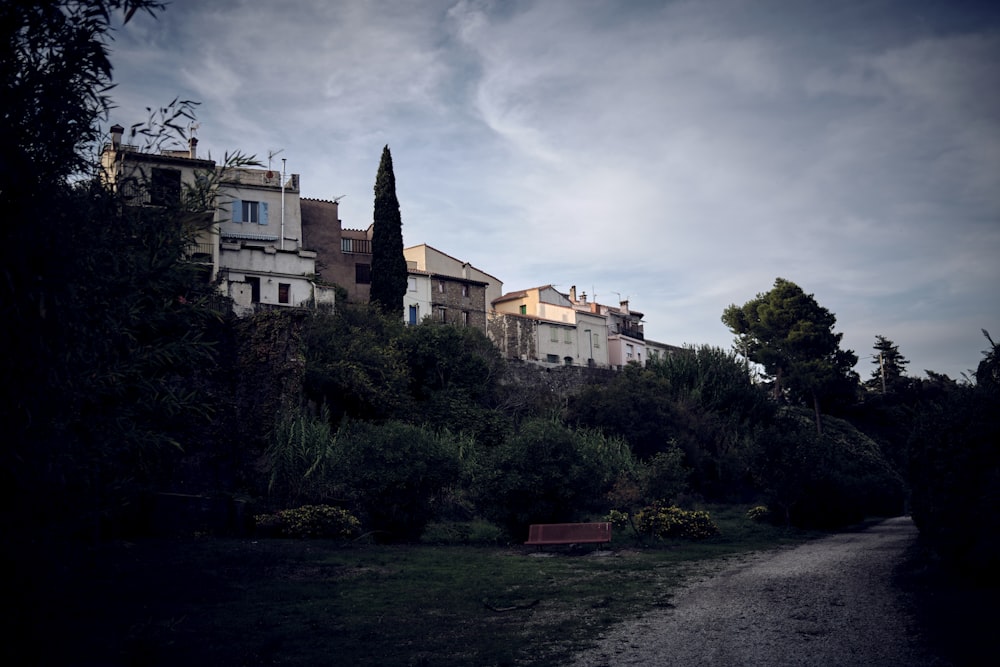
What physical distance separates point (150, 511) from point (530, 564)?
10108 mm

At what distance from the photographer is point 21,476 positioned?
6055mm

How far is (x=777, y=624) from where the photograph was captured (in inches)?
388

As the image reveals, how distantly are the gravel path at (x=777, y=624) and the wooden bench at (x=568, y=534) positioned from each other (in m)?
4.42

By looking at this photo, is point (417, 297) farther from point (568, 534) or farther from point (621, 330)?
point (568, 534)

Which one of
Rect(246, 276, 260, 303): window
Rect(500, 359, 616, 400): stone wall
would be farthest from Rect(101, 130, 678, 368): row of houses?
Rect(500, 359, 616, 400): stone wall

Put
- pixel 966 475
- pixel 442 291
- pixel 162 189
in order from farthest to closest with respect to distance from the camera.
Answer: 1. pixel 442 291
2. pixel 966 475
3. pixel 162 189

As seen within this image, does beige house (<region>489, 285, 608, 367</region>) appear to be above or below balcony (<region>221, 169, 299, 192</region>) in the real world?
below

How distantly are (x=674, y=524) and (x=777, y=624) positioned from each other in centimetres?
1381

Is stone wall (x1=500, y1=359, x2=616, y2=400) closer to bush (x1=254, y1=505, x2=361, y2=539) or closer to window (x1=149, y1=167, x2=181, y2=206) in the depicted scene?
bush (x1=254, y1=505, x2=361, y2=539)

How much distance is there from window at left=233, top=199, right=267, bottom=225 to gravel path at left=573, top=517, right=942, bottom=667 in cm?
4012

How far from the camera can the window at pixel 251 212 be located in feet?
156

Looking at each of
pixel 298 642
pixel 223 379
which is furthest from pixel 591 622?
pixel 223 379

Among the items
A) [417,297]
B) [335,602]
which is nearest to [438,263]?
[417,297]

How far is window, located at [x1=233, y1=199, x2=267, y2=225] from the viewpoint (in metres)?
47.5
